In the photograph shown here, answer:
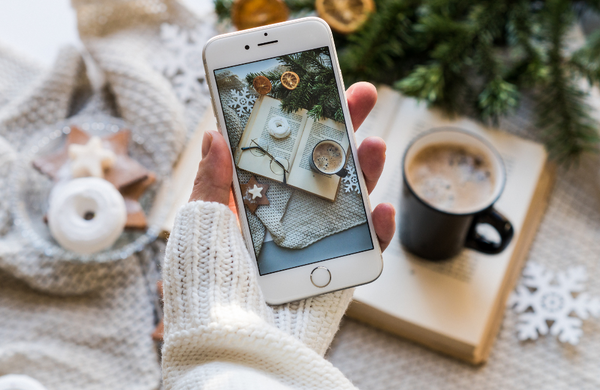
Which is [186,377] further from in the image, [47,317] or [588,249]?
[588,249]

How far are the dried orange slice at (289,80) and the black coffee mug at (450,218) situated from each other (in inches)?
5.8

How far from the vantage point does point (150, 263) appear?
62cm

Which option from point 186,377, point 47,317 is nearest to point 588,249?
point 186,377

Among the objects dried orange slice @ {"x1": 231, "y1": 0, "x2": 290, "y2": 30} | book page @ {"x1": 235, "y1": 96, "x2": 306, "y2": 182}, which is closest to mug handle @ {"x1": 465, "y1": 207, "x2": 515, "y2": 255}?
book page @ {"x1": 235, "y1": 96, "x2": 306, "y2": 182}

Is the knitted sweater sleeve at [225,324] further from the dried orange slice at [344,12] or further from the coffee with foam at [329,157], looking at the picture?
the dried orange slice at [344,12]

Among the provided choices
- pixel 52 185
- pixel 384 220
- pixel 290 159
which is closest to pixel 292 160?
pixel 290 159

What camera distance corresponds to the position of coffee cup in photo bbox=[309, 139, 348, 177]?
441 millimetres

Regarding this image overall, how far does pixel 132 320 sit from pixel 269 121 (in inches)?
13.0

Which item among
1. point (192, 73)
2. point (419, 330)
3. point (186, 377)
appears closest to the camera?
point (186, 377)

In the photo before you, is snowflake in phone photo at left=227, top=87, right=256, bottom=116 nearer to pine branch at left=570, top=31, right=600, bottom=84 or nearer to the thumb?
the thumb

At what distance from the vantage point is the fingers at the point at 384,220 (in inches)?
17.1

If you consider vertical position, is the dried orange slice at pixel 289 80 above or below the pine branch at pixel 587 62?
above

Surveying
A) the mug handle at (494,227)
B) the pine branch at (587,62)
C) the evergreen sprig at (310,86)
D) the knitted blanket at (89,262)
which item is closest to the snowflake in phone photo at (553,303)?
the mug handle at (494,227)

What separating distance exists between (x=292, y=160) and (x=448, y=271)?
270 mm
